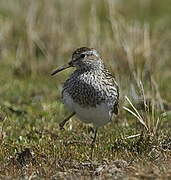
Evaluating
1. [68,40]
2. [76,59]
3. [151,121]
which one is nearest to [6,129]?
[76,59]

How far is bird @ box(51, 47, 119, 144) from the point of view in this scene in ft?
22.0

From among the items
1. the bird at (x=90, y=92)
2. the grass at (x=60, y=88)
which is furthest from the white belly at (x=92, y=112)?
the grass at (x=60, y=88)

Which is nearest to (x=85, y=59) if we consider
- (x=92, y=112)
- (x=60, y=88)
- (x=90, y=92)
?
(x=90, y=92)

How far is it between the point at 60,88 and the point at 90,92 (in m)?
2.83

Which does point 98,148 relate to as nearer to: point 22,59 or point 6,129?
point 6,129

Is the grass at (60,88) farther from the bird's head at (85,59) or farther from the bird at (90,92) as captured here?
the bird's head at (85,59)

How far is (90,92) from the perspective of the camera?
674cm

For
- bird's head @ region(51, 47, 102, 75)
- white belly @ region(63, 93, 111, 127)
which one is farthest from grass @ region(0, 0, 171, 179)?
bird's head @ region(51, 47, 102, 75)

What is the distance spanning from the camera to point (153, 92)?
8172 mm

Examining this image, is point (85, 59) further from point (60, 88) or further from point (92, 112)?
point (60, 88)

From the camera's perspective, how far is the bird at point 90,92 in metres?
6.69

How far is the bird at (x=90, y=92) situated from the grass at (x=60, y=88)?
0.27 m

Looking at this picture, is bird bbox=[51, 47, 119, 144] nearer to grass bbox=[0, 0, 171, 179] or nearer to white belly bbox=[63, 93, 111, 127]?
white belly bbox=[63, 93, 111, 127]

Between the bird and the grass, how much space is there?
0.27 meters
